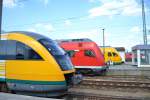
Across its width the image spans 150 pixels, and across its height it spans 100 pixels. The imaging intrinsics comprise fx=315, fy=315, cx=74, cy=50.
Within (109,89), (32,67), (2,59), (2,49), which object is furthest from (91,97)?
(2,49)

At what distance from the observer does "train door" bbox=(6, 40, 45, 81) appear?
1195 centimetres

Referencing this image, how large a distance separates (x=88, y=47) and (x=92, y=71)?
6.36 feet

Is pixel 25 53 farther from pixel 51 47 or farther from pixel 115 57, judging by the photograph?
pixel 115 57

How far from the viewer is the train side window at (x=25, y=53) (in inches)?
476

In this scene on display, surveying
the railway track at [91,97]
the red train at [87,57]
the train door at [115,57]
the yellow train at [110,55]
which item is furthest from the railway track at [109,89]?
the train door at [115,57]

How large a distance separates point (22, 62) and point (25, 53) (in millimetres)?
373

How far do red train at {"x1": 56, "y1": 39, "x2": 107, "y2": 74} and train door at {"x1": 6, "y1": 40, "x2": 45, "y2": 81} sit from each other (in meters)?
12.2

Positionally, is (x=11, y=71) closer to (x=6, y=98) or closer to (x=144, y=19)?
(x=6, y=98)

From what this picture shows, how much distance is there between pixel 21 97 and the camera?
8594 mm

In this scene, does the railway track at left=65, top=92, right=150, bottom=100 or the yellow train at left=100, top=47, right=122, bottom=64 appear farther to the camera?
the yellow train at left=100, top=47, right=122, bottom=64

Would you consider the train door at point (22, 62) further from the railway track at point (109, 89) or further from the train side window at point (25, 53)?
the railway track at point (109, 89)

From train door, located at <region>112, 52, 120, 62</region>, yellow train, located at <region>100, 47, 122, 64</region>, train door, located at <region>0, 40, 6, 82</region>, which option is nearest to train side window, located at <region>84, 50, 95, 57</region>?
train door, located at <region>0, 40, 6, 82</region>

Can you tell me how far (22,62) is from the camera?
1216 centimetres

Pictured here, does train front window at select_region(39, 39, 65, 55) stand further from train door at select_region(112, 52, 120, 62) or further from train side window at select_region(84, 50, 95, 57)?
train door at select_region(112, 52, 120, 62)
